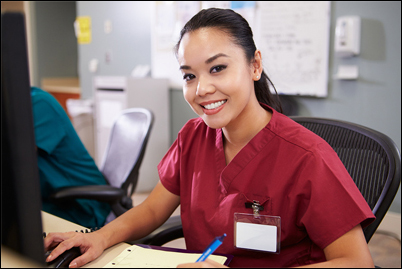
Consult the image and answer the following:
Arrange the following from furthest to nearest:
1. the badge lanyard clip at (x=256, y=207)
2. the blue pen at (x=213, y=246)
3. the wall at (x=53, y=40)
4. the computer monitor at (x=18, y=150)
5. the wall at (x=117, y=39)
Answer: the wall at (x=53, y=40) → the wall at (x=117, y=39) → the badge lanyard clip at (x=256, y=207) → the blue pen at (x=213, y=246) → the computer monitor at (x=18, y=150)

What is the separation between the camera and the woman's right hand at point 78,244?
2.55 feet

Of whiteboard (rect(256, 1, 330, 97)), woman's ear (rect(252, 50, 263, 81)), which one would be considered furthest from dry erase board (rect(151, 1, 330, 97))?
woman's ear (rect(252, 50, 263, 81))

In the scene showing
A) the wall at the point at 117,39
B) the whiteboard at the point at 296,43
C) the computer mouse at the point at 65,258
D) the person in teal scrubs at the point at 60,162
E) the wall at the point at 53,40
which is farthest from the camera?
the wall at the point at 53,40

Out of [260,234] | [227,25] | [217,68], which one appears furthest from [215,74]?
[260,234]

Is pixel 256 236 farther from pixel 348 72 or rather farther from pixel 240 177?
pixel 348 72

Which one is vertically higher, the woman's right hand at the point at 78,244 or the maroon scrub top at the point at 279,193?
the maroon scrub top at the point at 279,193

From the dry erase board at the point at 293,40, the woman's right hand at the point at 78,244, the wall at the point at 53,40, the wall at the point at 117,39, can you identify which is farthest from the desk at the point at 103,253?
the wall at the point at 53,40

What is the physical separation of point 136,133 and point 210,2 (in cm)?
211

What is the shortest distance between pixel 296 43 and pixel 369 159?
6.31ft

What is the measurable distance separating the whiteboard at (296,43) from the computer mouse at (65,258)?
81.8 inches

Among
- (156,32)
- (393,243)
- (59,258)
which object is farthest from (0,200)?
(156,32)

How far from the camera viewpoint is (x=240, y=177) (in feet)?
2.99

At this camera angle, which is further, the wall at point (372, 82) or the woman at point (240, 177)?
the wall at point (372, 82)

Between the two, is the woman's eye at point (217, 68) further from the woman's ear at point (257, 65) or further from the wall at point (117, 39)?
the wall at point (117, 39)
